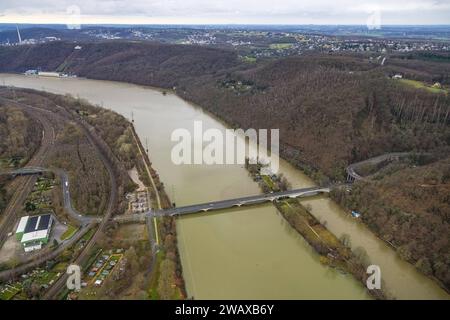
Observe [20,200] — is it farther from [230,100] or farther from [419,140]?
[419,140]

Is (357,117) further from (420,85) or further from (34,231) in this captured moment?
(34,231)

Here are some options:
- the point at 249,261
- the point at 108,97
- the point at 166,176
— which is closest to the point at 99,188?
the point at 166,176

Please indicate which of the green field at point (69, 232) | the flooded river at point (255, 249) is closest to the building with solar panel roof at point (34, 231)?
the green field at point (69, 232)

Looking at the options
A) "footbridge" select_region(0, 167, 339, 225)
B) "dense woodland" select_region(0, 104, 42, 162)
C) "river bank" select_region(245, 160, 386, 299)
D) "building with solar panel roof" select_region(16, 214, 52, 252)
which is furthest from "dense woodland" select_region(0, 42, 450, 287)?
"dense woodland" select_region(0, 104, 42, 162)

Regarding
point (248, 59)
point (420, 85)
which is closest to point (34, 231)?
point (420, 85)

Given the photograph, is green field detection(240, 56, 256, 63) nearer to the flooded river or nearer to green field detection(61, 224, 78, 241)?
the flooded river

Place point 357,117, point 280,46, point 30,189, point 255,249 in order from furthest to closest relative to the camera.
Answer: point 280,46 → point 357,117 → point 30,189 → point 255,249
